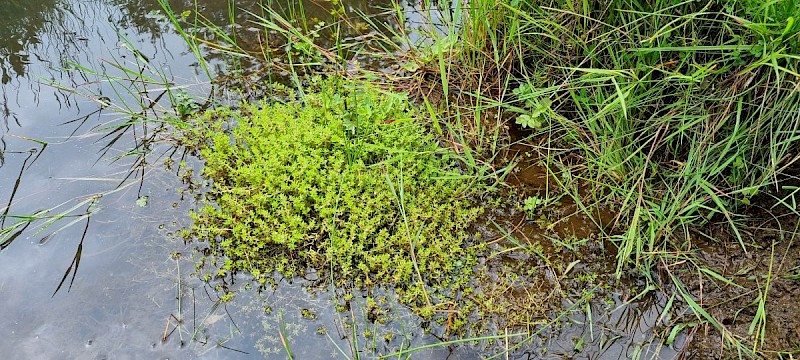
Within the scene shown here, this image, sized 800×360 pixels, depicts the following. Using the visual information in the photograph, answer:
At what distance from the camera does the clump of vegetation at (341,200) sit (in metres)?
2.66

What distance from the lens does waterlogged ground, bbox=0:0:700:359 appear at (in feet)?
7.93

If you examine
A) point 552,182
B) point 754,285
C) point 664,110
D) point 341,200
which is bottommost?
point 754,285

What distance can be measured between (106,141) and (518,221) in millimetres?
2432

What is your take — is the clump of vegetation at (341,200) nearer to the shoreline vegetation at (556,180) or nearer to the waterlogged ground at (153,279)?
the shoreline vegetation at (556,180)

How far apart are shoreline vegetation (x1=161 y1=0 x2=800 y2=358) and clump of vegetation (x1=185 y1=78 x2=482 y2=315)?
1cm

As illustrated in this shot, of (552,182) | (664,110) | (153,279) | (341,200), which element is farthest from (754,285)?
(153,279)

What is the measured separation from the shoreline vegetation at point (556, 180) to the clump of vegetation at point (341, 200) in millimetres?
11

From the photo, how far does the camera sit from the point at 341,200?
2840 millimetres

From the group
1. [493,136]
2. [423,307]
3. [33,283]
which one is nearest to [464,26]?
[493,136]

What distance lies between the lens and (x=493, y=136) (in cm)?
321

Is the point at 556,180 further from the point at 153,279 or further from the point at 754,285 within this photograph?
the point at 153,279

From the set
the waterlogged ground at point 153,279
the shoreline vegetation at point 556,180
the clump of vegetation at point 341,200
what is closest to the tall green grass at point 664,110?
the shoreline vegetation at point 556,180

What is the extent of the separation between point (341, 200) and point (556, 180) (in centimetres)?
112

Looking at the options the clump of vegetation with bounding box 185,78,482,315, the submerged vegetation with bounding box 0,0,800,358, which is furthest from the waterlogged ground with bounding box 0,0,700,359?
the clump of vegetation with bounding box 185,78,482,315
